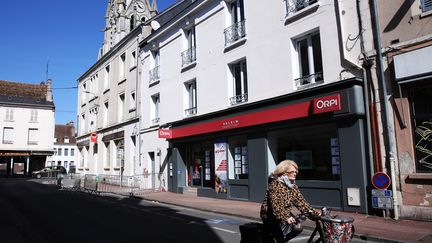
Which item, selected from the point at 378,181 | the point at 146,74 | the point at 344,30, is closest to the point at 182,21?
the point at 146,74

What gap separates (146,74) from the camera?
904 inches

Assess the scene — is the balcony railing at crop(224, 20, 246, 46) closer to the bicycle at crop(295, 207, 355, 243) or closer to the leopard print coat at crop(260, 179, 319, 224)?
the leopard print coat at crop(260, 179, 319, 224)

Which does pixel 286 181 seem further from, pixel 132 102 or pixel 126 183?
pixel 132 102

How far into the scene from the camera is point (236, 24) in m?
15.7

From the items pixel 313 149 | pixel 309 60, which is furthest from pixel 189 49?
pixel 313 149

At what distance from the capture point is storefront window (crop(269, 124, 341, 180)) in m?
11.6

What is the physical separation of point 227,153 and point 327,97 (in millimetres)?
5621

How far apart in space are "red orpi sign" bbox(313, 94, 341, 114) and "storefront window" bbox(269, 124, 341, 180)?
86cm

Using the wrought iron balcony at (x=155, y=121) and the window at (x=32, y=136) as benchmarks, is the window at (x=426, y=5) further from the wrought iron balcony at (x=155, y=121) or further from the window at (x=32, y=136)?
the window at (x=32, y=136)

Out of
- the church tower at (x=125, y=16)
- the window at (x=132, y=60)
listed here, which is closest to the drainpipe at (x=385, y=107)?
the window at (x=132, y=60)

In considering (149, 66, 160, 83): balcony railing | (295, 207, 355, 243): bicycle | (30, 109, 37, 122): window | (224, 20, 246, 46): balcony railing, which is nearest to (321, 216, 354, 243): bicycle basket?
(295, 207, 355, 243): bicycle

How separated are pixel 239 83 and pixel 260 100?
2.23 metres

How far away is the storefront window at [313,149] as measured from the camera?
11625mm

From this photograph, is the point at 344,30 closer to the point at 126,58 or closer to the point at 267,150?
the point at 267,150
